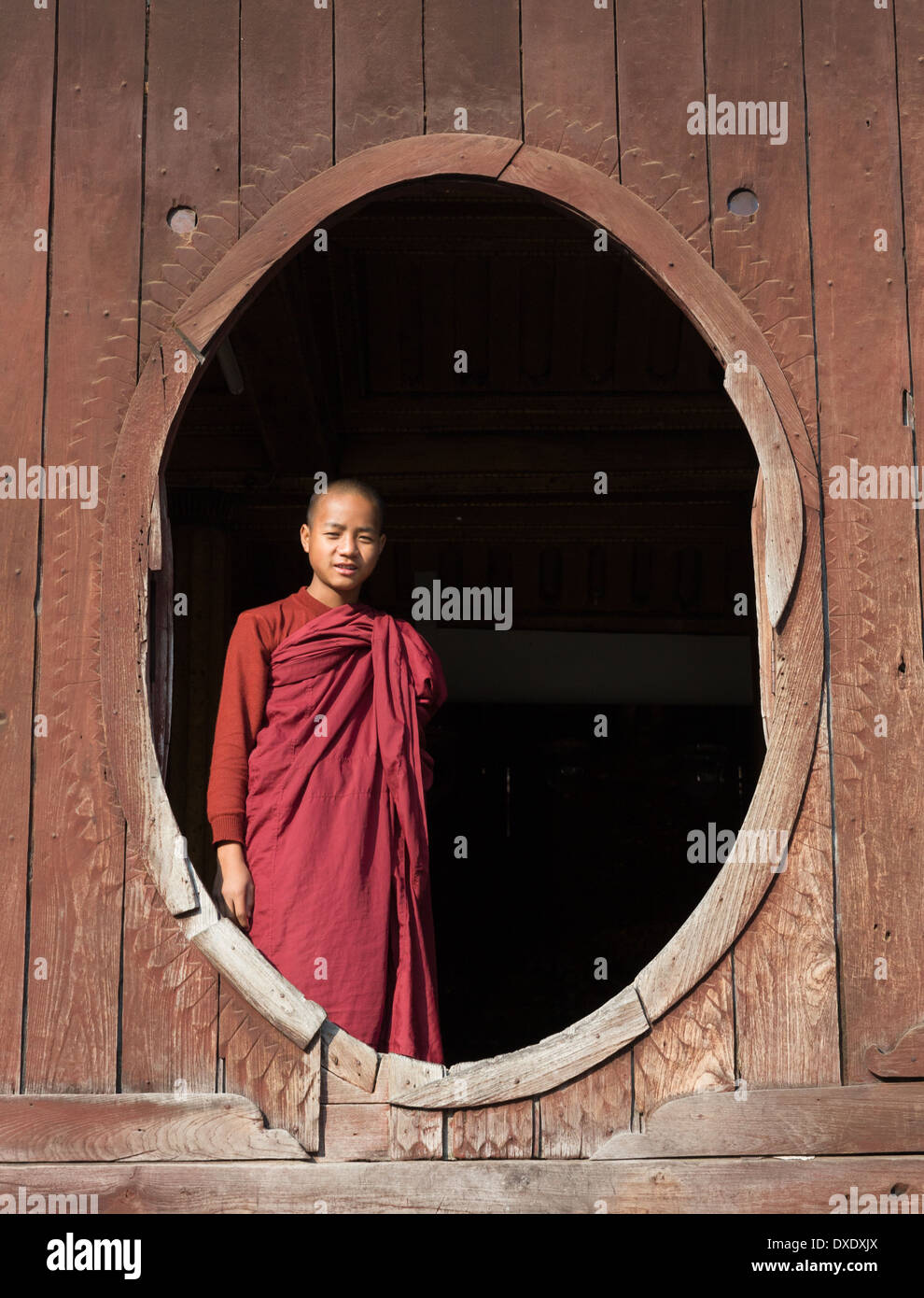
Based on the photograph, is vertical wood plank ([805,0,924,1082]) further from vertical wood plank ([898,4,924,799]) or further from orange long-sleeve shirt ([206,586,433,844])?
orange long-sleeve shirt ([206,586,433,844])

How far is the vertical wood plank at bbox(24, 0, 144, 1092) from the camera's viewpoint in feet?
9.69

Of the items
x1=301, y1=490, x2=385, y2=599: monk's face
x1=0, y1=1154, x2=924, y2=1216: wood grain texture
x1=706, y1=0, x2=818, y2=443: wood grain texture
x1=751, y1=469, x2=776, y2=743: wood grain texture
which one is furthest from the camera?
x1=301, y1=490, x2=385, y2=599: monk's face

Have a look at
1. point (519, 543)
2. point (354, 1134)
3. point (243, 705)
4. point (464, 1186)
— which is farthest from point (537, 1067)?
point (519, 543)

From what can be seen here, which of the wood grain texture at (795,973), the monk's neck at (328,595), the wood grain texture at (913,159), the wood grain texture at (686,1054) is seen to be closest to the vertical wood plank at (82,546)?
the monk's neck at (328,595)

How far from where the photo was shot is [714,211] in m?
3.23

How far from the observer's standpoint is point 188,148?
3258 millimetres

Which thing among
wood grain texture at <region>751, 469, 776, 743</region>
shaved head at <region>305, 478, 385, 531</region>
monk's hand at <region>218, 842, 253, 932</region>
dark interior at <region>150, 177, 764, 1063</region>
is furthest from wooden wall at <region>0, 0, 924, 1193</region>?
dark interior at <region>150, 177, 764, 1063</region>

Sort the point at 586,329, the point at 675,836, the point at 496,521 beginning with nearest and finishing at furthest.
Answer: the point at 586,329, the point at 496,521, the point at 675,836

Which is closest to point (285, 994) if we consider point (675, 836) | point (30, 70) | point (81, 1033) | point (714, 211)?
point (81, 1033)

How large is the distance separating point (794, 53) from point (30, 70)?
1682mm

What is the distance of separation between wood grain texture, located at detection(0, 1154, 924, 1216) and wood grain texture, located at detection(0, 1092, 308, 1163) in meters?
0.03

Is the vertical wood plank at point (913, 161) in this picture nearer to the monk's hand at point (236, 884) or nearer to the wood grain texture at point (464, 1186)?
the wood grain texture at point (464, 1186)

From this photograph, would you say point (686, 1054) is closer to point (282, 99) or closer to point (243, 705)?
point (243, 705)

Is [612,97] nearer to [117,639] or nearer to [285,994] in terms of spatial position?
[117,639]
